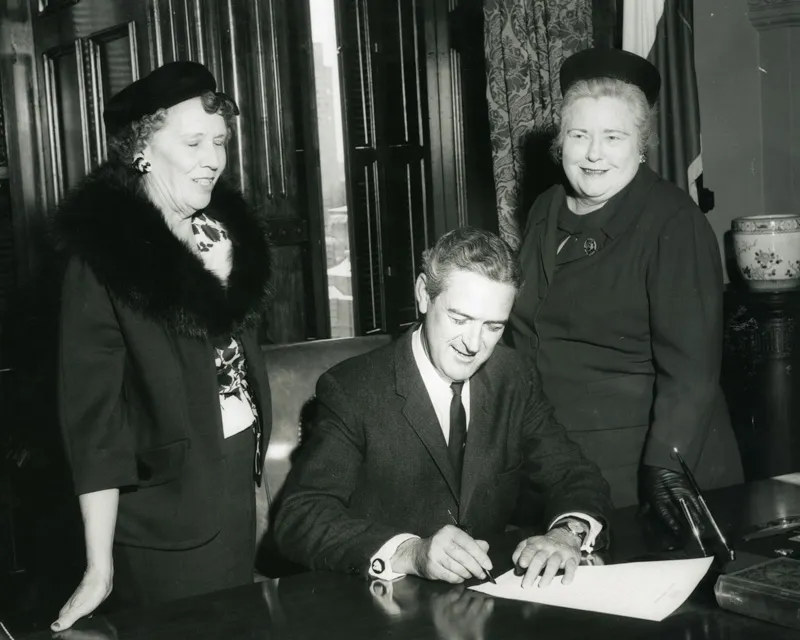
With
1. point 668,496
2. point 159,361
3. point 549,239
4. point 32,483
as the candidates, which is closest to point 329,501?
point 159,361

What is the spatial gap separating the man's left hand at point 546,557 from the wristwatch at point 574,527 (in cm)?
4

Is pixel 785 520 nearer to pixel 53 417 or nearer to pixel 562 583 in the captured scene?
pixel 562 583

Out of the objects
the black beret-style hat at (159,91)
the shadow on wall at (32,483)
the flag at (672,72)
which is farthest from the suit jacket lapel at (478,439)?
the shadow on wall at (32,483)

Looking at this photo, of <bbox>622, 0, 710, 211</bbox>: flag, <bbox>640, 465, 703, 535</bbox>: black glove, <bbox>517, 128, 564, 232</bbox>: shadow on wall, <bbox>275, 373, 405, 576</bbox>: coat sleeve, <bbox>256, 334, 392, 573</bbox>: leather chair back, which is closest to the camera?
<bbox>275, 373, 405, 576</bbox>: coat sleeve

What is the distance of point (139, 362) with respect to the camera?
1877 millimetres

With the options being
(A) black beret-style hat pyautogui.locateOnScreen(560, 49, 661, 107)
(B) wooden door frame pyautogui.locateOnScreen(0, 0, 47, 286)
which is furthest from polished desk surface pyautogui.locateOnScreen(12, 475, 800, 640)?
(B) wooden door frame pyautogui.locateOnScreen(0, 0, 47, 286)

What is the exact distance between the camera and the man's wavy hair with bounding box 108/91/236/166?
1.95 metres

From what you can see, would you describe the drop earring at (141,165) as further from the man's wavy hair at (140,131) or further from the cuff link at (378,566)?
the cuff link at (378,566)

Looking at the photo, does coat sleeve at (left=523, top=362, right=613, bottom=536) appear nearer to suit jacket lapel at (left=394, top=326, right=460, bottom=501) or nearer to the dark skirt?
suit jacket lapel at (left=394, top=326, right=460, bottom=501)

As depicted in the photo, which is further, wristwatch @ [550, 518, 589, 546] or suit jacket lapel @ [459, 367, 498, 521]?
suit jacket lapel @ [459, 367, 498, 521]

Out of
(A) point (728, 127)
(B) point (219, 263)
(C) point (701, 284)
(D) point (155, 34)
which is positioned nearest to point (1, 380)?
(D) point (155, 34)

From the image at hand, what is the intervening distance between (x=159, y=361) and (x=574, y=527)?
0.87 meters

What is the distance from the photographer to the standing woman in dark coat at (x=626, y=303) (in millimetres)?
2064

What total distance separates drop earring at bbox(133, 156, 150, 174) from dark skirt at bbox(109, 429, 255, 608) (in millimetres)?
591
